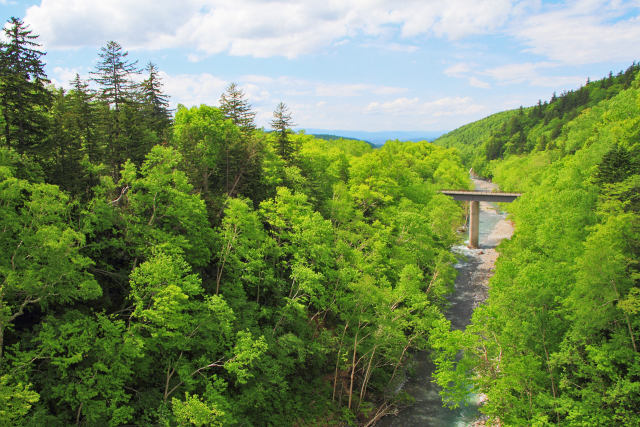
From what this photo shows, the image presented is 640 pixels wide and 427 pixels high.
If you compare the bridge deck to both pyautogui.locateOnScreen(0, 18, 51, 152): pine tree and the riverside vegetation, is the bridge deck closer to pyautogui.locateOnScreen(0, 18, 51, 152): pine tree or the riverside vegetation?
the riverside vegetation

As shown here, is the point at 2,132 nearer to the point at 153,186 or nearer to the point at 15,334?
the point at 153,186

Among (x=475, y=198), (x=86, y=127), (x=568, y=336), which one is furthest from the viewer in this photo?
(x=475, y=198)

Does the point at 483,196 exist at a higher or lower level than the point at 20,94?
lower

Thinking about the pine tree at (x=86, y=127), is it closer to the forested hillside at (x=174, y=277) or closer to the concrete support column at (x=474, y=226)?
the forested hillside at (x=174, y=277)

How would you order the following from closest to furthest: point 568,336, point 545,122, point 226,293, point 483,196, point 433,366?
point 568,336
point 226,293
point 433,366
point 483,196
point 545,122

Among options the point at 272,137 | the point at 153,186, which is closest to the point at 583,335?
the point at 153,186

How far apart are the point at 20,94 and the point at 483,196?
2525 inches

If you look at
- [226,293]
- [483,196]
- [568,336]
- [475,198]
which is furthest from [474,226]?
[226,293]

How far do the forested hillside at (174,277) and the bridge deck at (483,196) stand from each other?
111 feet

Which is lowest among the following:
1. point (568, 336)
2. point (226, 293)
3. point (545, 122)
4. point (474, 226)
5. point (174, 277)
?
point (474, 226)

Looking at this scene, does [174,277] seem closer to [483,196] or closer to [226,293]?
[226,293]

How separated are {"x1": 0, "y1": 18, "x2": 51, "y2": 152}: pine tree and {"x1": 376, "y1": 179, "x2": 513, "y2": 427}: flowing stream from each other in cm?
2705

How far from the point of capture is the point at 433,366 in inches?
1294

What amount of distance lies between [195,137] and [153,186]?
34.9 ft
